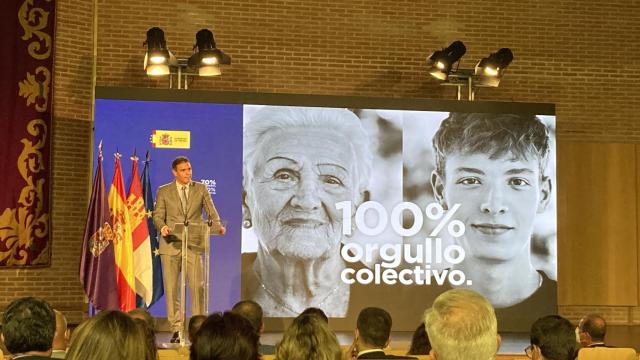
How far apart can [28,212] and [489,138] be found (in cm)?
532

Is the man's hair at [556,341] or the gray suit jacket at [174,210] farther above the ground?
the gray suit jacket at [174,210]

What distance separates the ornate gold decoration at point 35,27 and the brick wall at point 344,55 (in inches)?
6.0

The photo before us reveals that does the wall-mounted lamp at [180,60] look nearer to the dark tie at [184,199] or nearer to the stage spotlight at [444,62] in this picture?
the dark tie at [184,199]

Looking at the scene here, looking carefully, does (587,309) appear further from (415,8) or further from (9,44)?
(9,44)

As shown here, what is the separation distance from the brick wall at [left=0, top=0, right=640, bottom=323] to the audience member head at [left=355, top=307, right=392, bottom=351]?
6.54m

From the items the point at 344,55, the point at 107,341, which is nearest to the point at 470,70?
the point at 344,55

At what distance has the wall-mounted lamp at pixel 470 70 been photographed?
420 inches

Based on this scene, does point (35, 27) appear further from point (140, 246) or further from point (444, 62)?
point (444, 62)

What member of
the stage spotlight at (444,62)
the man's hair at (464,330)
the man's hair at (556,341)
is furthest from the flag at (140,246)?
the man's hair at (464,330)

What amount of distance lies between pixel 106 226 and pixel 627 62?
719cm

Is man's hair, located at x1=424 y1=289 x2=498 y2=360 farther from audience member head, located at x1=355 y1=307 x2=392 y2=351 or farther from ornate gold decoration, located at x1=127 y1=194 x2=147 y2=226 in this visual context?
ornate gold decoration, located at x1=127 y1=194 x2=147 y2=226

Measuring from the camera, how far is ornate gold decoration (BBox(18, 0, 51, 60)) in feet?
34.1

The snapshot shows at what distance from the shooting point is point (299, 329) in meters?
3.20

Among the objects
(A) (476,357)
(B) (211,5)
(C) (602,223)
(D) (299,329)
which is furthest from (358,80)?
(A) (476,357)
